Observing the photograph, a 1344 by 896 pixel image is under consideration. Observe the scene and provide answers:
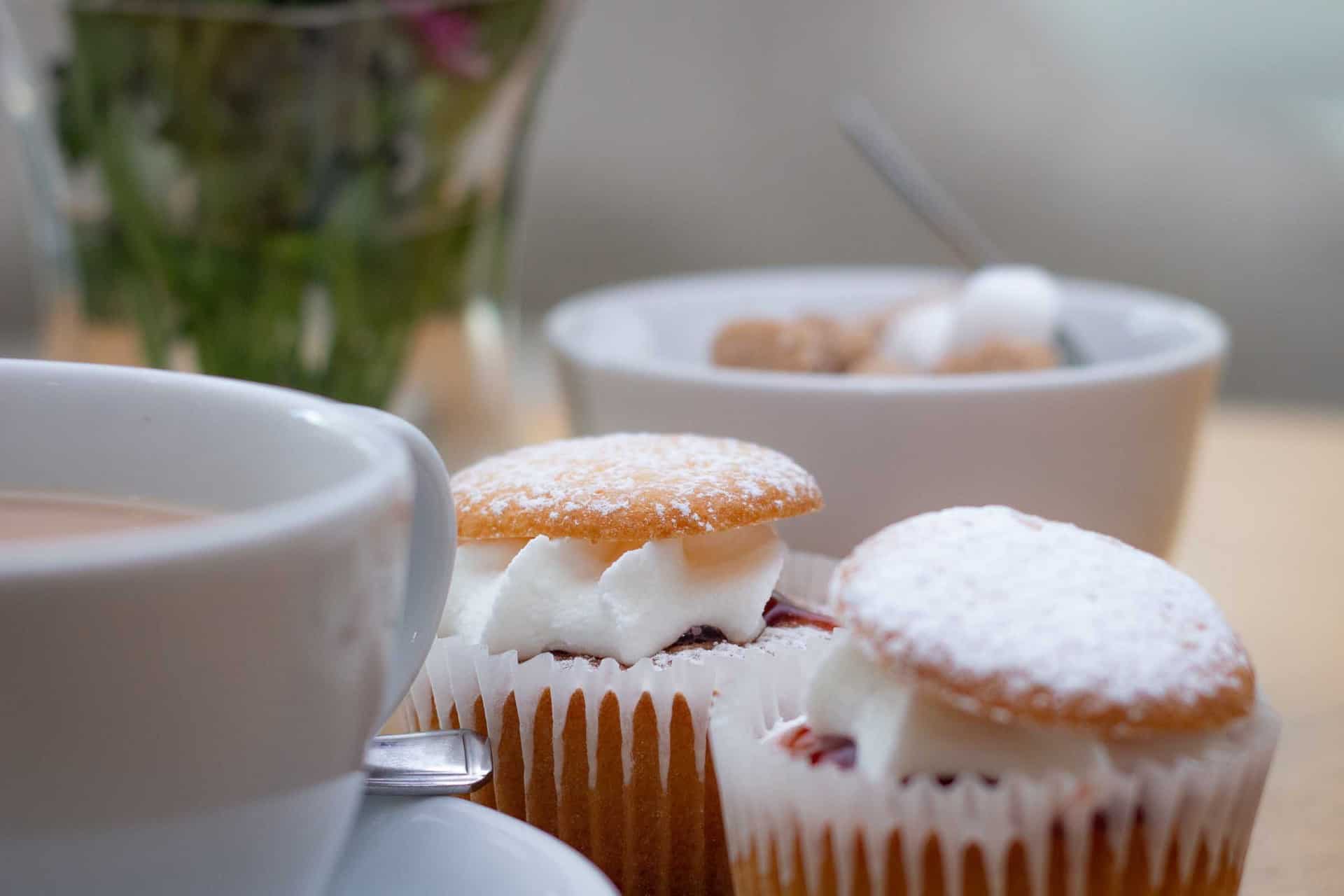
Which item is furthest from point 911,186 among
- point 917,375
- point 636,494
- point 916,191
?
point 636,494

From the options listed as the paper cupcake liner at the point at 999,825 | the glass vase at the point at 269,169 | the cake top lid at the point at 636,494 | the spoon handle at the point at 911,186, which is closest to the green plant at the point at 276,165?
the glass vase at the point at 269,169

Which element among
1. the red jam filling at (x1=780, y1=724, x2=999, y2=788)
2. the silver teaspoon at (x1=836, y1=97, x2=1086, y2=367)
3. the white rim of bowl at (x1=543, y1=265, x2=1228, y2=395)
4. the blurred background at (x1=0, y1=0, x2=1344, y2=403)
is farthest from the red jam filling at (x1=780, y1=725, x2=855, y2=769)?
the blurred background at (x1=0, y1=0, x2=1344, y2=403)

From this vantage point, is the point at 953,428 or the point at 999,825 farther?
the point at 953,428

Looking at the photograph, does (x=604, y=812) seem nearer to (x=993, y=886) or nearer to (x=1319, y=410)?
(x=993, y=886)

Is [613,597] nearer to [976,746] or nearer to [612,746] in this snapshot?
[612,746]

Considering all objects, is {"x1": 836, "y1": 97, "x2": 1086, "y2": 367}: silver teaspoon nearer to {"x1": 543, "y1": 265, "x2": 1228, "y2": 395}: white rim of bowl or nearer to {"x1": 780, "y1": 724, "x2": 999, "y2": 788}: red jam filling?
{"x1": 543, "y1": 265, "x2": 1228, "y2": 395}: white rim of bowl

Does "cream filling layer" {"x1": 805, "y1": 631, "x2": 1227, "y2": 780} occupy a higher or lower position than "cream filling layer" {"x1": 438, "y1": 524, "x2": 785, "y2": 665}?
higher

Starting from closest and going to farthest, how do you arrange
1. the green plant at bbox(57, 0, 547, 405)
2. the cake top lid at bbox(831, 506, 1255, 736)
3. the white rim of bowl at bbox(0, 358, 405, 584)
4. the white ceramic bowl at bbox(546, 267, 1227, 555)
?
the white rim of bowl at bbox(0, 358, 405, 584), the cake top lid at bbox(831, 506, 1255, 736), the white ceramic bowl at bbox(546, 267, 1227, 555), the green plant at bbox(57, 0, 547, 405)
